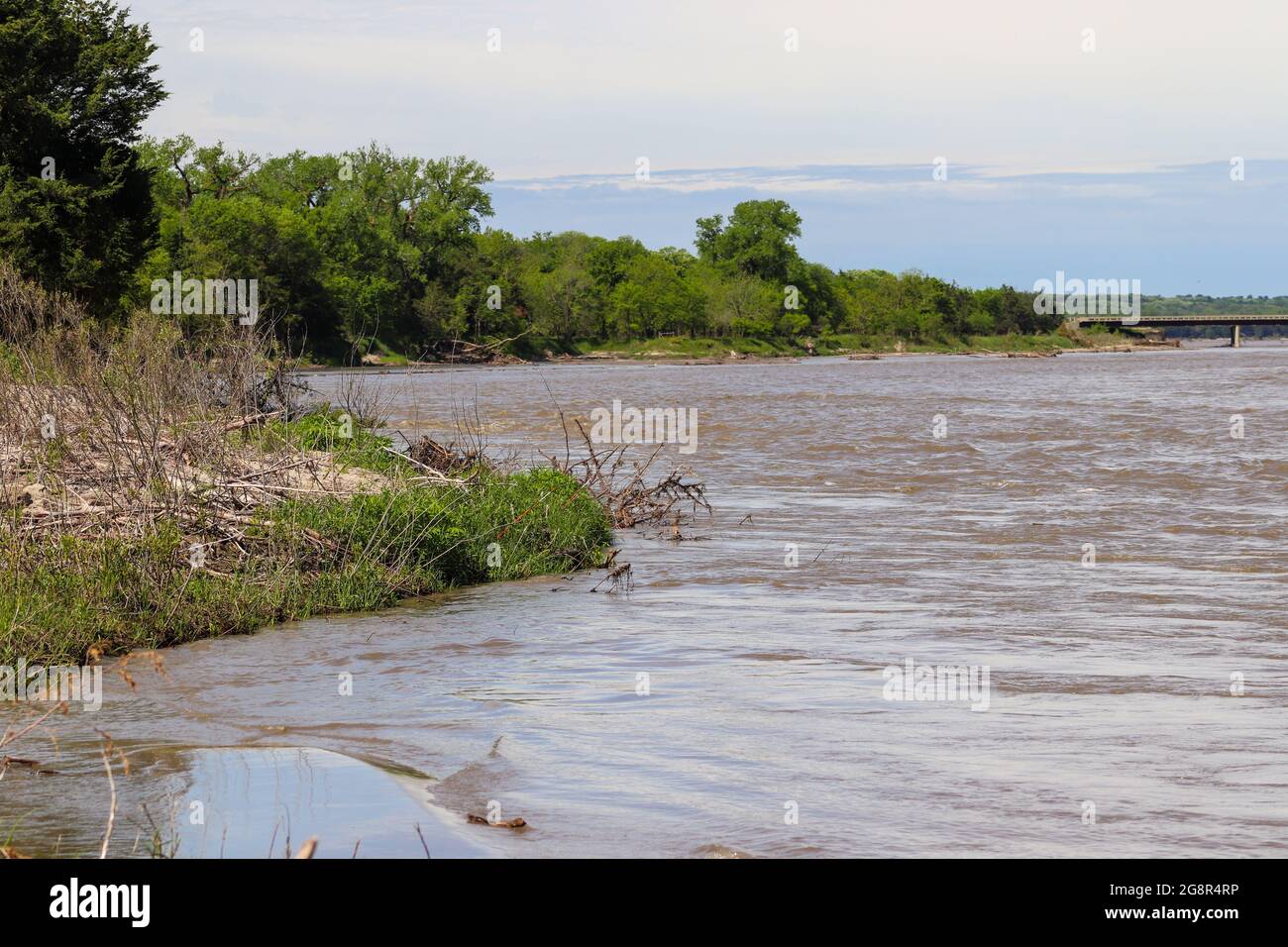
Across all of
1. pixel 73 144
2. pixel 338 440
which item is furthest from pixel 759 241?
pixel 338 440

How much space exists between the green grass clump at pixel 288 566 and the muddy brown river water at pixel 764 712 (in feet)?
1.15

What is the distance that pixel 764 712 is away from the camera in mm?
9633

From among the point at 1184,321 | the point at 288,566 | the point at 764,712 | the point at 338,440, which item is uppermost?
the point at 1184,321

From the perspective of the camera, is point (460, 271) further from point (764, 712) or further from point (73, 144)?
point (764, 712)

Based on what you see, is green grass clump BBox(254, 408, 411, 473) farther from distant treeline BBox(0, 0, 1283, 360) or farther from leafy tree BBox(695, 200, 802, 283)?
leafy tree BBox(695, 200, 802, 283)

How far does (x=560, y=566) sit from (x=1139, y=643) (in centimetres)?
665

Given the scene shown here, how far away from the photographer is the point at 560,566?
16000 mm

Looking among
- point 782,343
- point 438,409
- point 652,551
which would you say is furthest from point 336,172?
point 652,551

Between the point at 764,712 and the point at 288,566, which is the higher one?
the point at 288,566

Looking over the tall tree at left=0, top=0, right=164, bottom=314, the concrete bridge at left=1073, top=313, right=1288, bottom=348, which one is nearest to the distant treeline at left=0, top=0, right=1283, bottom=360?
the tall tree at left=0, top=0, right=164, bottom=314

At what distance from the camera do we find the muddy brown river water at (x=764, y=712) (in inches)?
275

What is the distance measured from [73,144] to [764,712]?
39.3m

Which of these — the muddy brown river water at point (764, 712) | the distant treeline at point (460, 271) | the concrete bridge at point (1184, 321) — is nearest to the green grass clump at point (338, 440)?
the muddy brown river water at point (764, 712)
